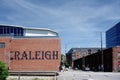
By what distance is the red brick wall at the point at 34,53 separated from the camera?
204 ft

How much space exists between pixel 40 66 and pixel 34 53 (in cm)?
Answer: 322

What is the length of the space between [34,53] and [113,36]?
100 m

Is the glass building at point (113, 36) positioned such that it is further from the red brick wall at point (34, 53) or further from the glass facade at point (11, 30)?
the red brick wall at point (34, 53)

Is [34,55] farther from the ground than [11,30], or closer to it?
closer to it

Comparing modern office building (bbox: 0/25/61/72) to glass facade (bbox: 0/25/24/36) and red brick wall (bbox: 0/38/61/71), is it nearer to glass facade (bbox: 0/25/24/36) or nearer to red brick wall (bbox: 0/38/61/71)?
red brick wall (bbox: 0/38/61/71)

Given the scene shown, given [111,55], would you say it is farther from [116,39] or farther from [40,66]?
[116,39]

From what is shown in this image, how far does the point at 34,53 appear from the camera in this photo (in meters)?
62.8

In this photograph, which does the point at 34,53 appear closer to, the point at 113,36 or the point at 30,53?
the point at 30,53

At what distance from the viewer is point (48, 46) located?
206 ft

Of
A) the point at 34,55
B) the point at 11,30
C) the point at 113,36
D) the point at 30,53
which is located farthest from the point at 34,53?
the point at 113,36

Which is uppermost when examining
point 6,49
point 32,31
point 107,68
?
point 32,31

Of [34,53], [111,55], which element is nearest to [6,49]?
[34,53]

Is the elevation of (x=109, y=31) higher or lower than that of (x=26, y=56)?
higher

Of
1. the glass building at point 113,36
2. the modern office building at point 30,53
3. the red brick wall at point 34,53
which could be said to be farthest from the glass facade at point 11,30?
the glass building at point 113,36
